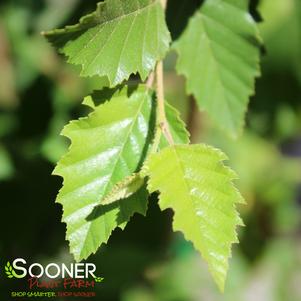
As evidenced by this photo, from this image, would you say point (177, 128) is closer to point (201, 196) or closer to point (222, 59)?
point (201, 196)

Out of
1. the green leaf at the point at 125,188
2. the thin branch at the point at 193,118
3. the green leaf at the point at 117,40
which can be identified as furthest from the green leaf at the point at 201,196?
the thin branch at the point at 193,118

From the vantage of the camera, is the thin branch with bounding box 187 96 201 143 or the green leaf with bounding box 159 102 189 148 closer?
the green leaf with bounding box 159 102 189 148

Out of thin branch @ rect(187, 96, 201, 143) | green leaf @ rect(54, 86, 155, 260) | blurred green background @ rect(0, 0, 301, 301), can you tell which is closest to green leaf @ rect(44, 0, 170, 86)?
green leaf @ rect(54, 86, 155, 260)

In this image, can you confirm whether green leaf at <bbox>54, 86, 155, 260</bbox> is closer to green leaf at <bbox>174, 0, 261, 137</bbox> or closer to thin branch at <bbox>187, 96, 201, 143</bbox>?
green leaf at <bbox>174, 0, 261, 137</bbox>

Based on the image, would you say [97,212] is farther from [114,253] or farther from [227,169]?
[114,253]

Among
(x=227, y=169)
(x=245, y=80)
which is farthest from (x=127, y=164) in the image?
(x=245, y=80)
